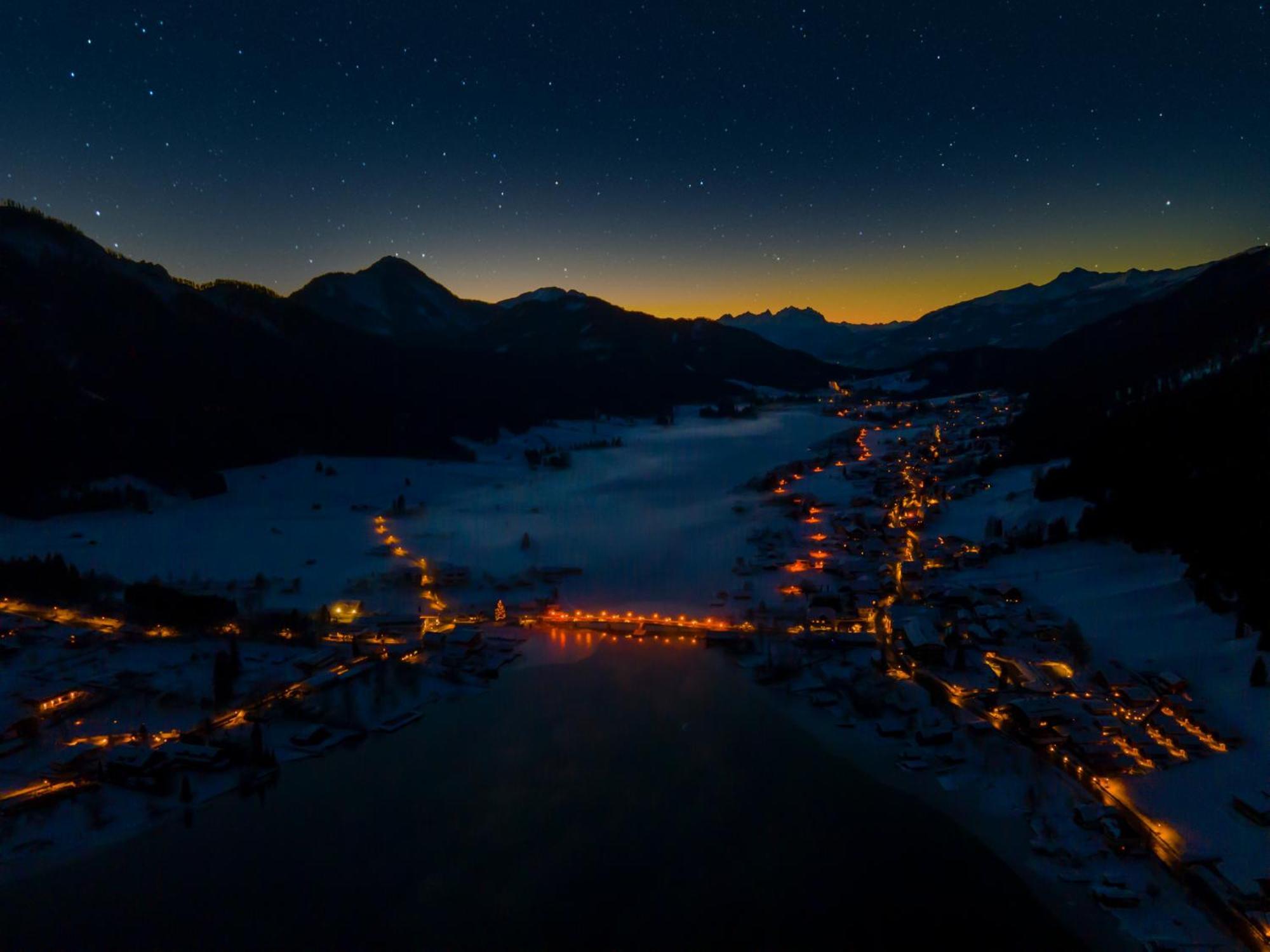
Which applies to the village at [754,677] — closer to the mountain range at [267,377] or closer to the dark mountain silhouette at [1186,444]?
the dark mountain silhouette at [1186,444]

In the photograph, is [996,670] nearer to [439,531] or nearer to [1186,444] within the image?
[1186,444]

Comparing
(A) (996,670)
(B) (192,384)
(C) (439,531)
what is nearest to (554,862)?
(A) (996,670)

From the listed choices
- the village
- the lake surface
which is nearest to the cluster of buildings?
the village

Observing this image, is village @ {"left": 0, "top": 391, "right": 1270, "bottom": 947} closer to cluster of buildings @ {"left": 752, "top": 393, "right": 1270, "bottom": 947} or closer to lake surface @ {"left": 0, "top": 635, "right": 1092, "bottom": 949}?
cluster of buildings @ {"left": 752, "top": 393, "right": 1270, "bottom": 947}

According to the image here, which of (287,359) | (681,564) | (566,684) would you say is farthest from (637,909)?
(287,359)

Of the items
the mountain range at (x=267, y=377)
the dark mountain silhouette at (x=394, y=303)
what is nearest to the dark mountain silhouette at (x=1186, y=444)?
the mountain range at (x=267, y=377)

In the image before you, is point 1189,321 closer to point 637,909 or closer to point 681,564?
point 681,564
